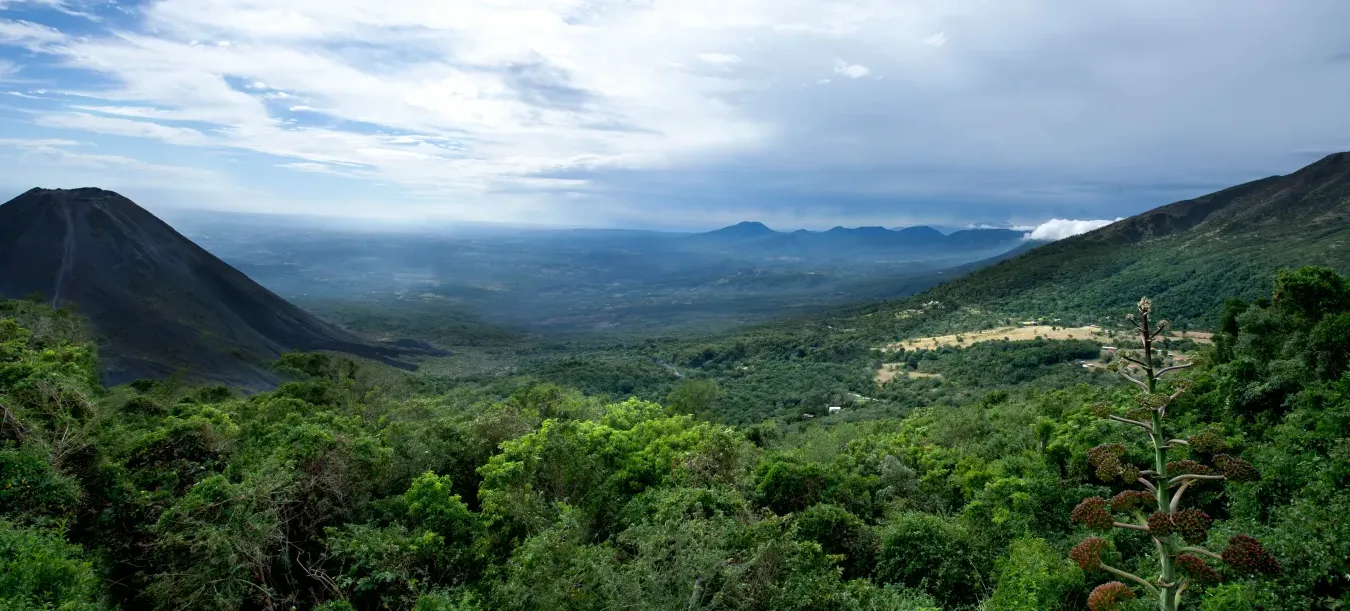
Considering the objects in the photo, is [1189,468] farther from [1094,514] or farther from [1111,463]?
[1094,514]

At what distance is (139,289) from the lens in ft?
206

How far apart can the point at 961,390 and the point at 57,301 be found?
262ft

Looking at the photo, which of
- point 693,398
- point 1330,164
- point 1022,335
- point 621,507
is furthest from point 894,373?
point 1330,164

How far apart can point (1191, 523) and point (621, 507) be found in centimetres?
1291

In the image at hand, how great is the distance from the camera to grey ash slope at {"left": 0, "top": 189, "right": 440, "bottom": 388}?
53844 millimetres

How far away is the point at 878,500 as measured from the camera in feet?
58.1

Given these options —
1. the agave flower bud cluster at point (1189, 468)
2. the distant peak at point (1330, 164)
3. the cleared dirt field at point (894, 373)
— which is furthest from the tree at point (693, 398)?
the distant peak at point (1330, 164)

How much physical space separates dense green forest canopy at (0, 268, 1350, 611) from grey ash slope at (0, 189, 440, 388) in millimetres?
37805

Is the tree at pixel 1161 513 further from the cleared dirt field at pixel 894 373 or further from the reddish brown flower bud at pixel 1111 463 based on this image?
the cleared dirt field at pixel 894 373

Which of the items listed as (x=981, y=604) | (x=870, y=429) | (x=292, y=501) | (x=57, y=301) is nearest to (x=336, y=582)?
(x=292, y=501)

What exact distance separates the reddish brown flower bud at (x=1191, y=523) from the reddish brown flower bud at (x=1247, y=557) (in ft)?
0.48

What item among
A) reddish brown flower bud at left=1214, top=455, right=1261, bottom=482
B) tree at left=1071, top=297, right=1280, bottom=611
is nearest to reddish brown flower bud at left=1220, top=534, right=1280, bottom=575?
tree at left=1071, top=297, right=1280, bottom=611

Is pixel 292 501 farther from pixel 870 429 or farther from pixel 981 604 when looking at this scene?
pixel 870 429

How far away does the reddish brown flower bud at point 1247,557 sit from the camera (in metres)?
3.59
